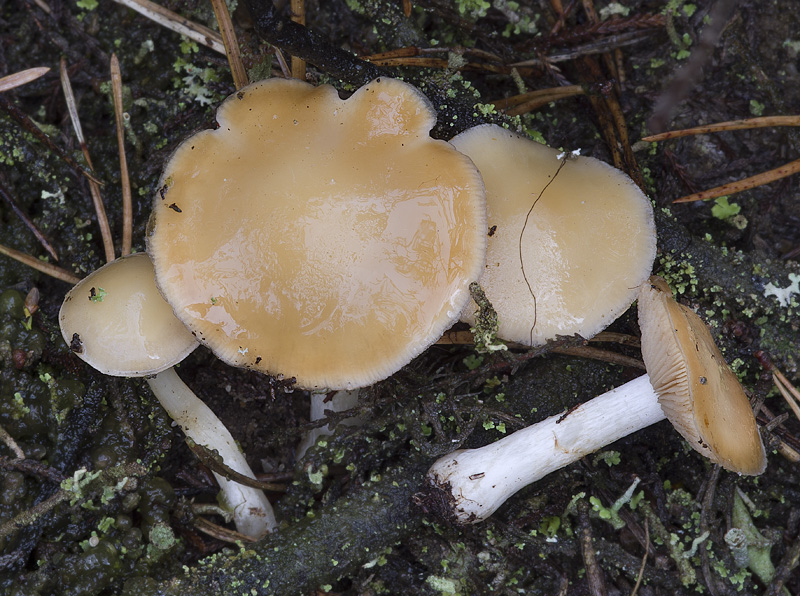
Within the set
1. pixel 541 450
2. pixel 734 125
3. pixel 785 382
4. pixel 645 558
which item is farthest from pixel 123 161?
pixel 785 382

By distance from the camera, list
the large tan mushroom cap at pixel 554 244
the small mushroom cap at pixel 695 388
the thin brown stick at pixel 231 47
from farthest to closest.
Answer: the thin brown stick at pixel 231 47 < the large tan mushroom cap at pixel 554 244 < the small mushroom cap at pixel 695 388

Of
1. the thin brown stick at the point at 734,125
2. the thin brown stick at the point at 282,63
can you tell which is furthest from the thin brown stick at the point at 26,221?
the thin brown stick at the point at 734,125

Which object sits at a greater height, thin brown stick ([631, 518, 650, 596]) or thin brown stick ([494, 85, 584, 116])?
thin brown stick ([494, 85, 584, 116])

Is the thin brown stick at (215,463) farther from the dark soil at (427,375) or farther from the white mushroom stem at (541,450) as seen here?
the white mushroom stem at (541,450)

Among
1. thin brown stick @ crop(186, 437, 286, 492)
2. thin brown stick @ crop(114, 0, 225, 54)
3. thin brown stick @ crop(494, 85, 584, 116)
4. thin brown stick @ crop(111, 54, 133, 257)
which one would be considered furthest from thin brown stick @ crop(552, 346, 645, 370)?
thin brown stick @ crop(114, 0, 225, 54)

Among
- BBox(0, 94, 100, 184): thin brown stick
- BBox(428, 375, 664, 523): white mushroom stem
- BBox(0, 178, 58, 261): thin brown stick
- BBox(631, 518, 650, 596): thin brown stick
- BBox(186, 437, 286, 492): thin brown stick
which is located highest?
BBox(0, 94, 100, 184): thin brown stick

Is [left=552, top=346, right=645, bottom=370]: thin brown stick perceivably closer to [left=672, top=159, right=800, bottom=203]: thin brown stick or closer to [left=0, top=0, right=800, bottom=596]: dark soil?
[left=0, top=0, right=800, bottom=596]: dark soil

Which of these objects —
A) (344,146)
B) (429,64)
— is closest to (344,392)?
(344,146)
